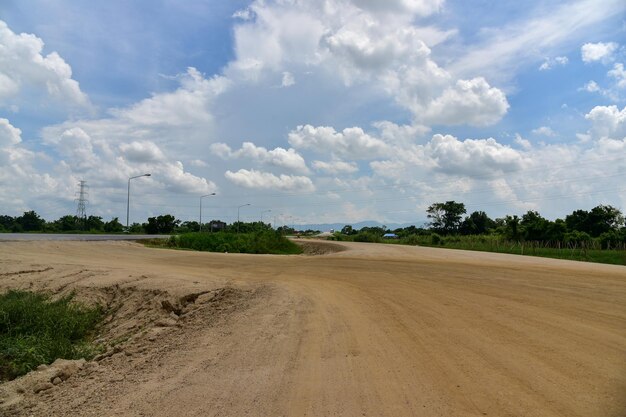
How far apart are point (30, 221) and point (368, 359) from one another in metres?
110

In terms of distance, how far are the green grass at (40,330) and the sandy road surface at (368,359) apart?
139 cm

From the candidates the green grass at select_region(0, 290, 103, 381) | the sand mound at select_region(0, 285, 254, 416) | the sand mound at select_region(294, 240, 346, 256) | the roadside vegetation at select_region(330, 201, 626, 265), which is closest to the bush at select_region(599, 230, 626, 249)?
the roadside vegetation at select_region(330, 201, 626, 265)

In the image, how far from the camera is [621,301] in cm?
1223

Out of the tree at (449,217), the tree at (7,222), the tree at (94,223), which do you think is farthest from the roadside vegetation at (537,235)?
the tree at (7,222)

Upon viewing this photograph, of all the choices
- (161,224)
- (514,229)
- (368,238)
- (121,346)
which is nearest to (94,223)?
(161,224)

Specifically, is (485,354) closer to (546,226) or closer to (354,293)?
(354,293)

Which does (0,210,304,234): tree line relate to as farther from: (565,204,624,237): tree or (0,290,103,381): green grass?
(0,290,103,381): green grass

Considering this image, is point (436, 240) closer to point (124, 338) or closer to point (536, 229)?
point (536, 229)

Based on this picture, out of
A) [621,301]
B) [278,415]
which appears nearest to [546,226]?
[621,301]

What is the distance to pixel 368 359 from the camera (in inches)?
275

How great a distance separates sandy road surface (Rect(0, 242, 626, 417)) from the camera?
216 inches

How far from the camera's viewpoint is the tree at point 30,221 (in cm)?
9788

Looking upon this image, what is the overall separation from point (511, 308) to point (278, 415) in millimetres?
7426

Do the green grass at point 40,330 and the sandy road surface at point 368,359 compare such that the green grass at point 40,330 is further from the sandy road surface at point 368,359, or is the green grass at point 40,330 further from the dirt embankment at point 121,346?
the sandy road surface at point 368,359
